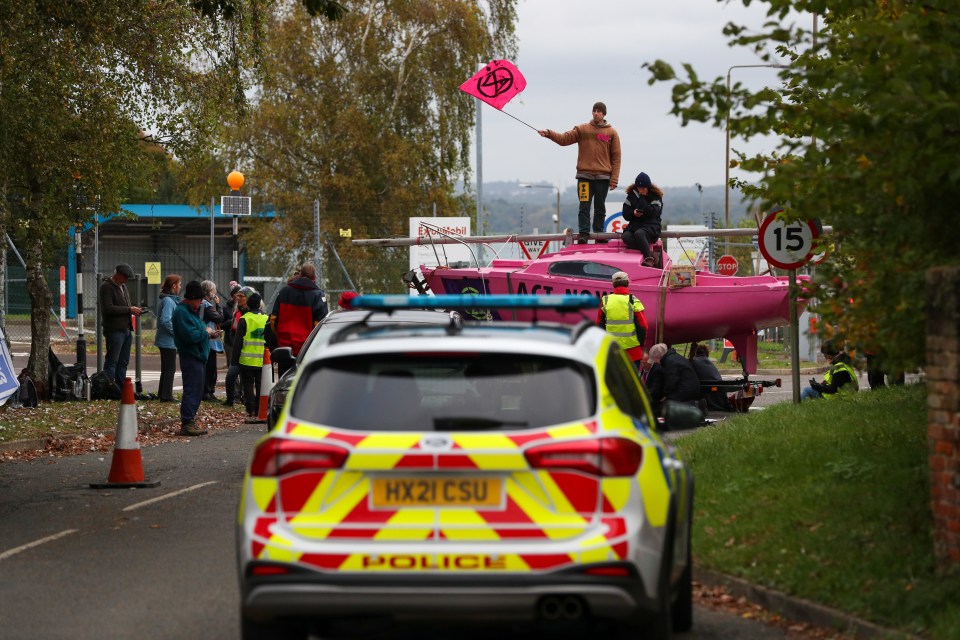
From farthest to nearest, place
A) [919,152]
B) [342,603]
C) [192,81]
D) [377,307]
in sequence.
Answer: [192,81] < [919,152] < [377,307] < [342,603]

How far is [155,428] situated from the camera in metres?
19.4

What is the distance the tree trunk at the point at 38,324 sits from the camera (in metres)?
21.4

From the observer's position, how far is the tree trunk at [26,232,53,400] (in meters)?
21.4

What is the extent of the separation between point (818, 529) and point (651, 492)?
10.8 ft

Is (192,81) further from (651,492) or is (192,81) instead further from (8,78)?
(651,492)

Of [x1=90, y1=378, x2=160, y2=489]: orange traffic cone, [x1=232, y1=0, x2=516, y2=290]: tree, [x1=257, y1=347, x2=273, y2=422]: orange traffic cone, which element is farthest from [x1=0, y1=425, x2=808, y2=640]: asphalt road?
[x1=232, y1=0, x2=516, y2=290]: tree

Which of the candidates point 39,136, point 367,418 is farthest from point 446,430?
point 39,136

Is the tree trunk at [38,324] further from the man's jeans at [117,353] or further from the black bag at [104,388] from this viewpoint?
the man's jeans at [117,353]

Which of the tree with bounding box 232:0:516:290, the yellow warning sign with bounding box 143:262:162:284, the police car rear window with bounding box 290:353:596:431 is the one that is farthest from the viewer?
the tree with bounding box 232:0:516:290

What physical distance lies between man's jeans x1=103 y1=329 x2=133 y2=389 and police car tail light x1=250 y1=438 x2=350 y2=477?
Result: 16.2m

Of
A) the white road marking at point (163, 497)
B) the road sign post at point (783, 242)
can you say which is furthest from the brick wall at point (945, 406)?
the road sign post at point (783, 242)

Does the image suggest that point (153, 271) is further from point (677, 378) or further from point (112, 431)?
point (677, 378)

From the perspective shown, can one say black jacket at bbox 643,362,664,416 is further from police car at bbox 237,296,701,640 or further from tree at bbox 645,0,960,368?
police car at bbox 237,296,701,640

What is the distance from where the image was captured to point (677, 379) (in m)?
17.6
